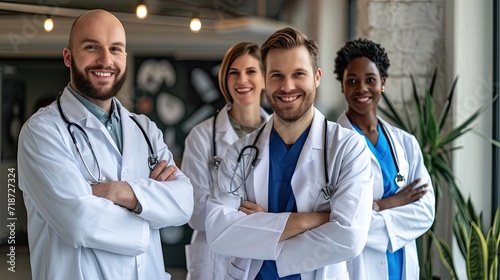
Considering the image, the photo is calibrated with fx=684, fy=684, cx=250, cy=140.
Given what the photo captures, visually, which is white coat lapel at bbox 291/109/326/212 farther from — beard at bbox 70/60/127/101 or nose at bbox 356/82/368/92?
beard at bbox 70/60/127/101

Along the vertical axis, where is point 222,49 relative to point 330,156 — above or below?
above

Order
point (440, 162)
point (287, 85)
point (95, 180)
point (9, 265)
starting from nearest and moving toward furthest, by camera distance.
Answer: point (95, 180) < point (287, 85) < point (9, 265) < point (440, 162)

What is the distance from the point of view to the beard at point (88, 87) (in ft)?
7.12

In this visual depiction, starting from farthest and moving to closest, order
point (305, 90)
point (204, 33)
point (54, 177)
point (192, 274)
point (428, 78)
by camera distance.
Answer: point (204, 33) → point (428, 78) → point (192, 274) → point (305, 90) → point (54, 177)

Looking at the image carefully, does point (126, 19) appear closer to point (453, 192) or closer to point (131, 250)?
point (453, 192)

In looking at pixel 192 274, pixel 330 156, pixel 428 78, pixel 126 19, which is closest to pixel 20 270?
pixel 192 274

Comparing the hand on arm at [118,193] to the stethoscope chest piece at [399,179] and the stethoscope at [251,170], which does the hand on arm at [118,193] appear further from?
the stethoscope chest piece at [399,179]

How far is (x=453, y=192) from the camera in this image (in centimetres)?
359

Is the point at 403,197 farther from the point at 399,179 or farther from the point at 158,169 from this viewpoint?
the point at 158,169

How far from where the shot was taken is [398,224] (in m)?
2.50

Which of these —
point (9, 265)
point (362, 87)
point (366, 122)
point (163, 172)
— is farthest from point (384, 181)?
point (9, 265)

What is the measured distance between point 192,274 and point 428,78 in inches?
75.4

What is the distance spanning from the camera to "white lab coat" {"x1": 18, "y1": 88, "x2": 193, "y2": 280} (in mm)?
1968

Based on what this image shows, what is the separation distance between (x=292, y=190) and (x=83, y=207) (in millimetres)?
651
